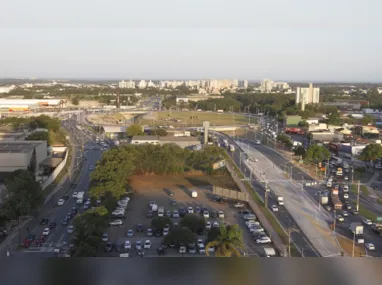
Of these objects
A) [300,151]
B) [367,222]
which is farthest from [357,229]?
[300,151]

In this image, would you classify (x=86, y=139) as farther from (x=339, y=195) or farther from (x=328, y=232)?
(x=328, y=232)

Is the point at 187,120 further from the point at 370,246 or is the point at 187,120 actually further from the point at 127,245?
the point at 370,246

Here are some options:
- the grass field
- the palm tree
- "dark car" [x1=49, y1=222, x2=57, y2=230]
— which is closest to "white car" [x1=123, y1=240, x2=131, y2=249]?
"dark car" [x1=49, y1=222, x2=57, y2=230]

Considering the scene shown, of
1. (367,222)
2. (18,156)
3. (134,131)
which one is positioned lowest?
(367,222)

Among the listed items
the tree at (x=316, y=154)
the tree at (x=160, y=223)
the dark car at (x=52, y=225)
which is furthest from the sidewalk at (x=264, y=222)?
the dark car at (x=52, y=225)

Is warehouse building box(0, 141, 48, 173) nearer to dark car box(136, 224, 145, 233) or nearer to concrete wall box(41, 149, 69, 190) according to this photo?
concrete wall box(41, 149, 69, 190)

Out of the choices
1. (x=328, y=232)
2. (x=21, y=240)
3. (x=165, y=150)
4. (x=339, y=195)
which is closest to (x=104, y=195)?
(x=21, y=240)

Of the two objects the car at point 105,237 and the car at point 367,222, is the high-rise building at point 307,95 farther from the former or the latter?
the car at point 105,237
